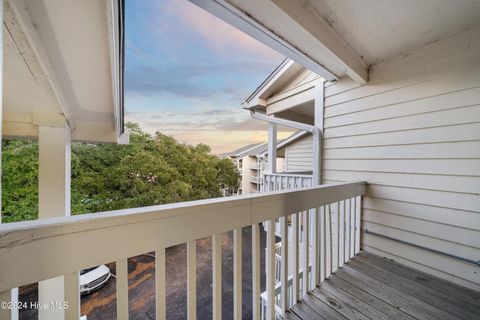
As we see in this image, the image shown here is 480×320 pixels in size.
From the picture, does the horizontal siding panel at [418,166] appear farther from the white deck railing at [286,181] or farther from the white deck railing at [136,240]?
the white deck railing at [136,240]

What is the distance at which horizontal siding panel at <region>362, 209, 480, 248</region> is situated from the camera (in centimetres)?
173

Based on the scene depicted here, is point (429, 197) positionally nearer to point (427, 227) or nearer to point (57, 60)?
point (427, 227)

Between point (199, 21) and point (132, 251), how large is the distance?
4106mm

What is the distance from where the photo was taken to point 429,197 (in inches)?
76.1

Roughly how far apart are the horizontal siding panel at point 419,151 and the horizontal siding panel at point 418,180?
19cm

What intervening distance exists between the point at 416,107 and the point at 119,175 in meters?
9.19

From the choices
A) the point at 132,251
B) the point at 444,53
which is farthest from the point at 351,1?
the point at 132,251

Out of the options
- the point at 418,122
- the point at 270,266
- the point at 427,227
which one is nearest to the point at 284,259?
the point at 270,266

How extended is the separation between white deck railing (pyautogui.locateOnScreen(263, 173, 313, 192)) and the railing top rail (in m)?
2.34

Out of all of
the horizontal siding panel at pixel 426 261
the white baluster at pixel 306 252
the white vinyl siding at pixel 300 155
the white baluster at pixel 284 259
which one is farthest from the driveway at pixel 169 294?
the white baluster at pixel 284 259

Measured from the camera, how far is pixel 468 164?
1.72 meters

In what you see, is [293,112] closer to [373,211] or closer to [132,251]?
[373,211]

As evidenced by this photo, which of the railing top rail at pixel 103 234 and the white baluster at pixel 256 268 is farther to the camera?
the white baluster at pixel 256 268

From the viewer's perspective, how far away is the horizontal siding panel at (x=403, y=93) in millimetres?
1729
